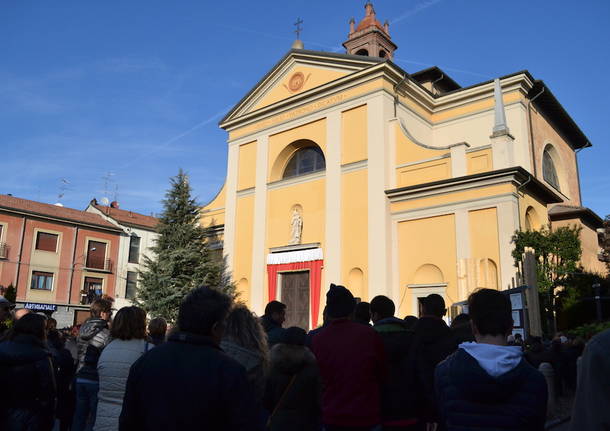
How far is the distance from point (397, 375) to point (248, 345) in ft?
6.03

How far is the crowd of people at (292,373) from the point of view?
225cm

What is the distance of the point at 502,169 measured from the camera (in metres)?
16.0

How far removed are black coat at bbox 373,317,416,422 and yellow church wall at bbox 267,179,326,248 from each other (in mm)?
15170

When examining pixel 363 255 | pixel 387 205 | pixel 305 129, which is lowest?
pixel 363 255

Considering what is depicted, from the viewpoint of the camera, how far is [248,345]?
3.11 meters

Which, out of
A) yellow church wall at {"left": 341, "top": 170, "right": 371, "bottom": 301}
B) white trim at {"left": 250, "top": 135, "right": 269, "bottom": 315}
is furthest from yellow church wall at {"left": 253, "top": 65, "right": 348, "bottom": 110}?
yellow church wall at {"left": 341, "top": 170, "right": 371, "bottom": 301}

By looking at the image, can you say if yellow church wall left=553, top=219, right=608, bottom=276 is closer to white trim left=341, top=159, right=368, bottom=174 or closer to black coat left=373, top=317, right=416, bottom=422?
white trim left=341, top=159, right=368, bottom=174

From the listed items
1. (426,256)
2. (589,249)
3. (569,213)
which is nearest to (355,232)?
(426,256)

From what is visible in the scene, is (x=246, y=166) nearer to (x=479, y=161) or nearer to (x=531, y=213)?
(x=479, y=161)

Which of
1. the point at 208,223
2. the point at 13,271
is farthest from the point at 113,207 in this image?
the point at 208,223

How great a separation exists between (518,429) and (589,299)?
657 inches

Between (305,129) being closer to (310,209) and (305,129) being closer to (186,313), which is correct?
(310,209)

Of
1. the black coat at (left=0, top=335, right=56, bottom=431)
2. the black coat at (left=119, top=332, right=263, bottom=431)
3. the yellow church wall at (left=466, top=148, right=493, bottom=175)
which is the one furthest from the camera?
the yellow church wall at (left=466, top=148, right=493, bottom=175)

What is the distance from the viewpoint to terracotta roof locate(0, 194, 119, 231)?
1230 inches
